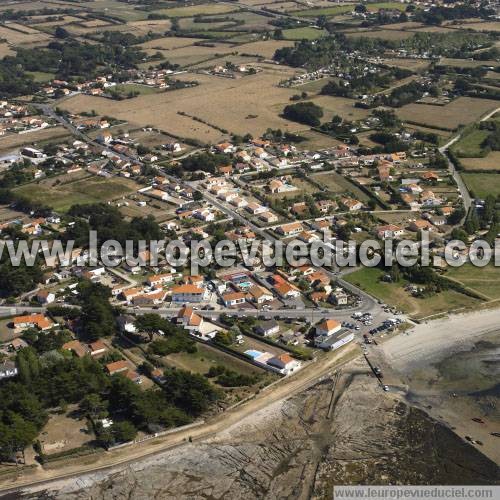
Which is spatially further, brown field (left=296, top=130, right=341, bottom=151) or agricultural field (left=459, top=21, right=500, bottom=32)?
agricultural field (left=459, top=21, right=500, bottom=32)

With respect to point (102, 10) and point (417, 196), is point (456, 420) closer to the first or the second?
point (417, 196)

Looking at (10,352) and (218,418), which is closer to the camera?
(218,418)

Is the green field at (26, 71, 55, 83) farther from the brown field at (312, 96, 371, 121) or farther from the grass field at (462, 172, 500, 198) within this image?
the grass field at (462, 172, 500, 198)

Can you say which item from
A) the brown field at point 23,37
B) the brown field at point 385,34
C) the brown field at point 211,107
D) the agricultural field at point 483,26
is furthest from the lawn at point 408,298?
the brown field at point 23,37

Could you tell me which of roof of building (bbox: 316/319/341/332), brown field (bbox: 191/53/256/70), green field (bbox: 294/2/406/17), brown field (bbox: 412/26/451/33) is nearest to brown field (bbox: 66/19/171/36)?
brown field (bbox: 191/53/256/70)

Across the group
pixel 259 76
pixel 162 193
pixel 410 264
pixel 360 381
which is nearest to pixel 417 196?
pixel 410 264

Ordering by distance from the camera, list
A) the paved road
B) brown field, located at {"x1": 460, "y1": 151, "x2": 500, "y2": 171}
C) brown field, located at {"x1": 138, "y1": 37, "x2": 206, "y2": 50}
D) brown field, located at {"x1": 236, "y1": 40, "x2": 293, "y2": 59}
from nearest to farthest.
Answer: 1. the paved road
2. brown field, located at {"x1": 460, "y1": 151, "x2": 500, "y2": 171}
3. brown field, located at {"x1": 236, "y1": 40, "x2": 293, "y2": 59}
4. brown field, located at {"x1": 138, "y1": 37, "x2": 206, "y2": 50}
